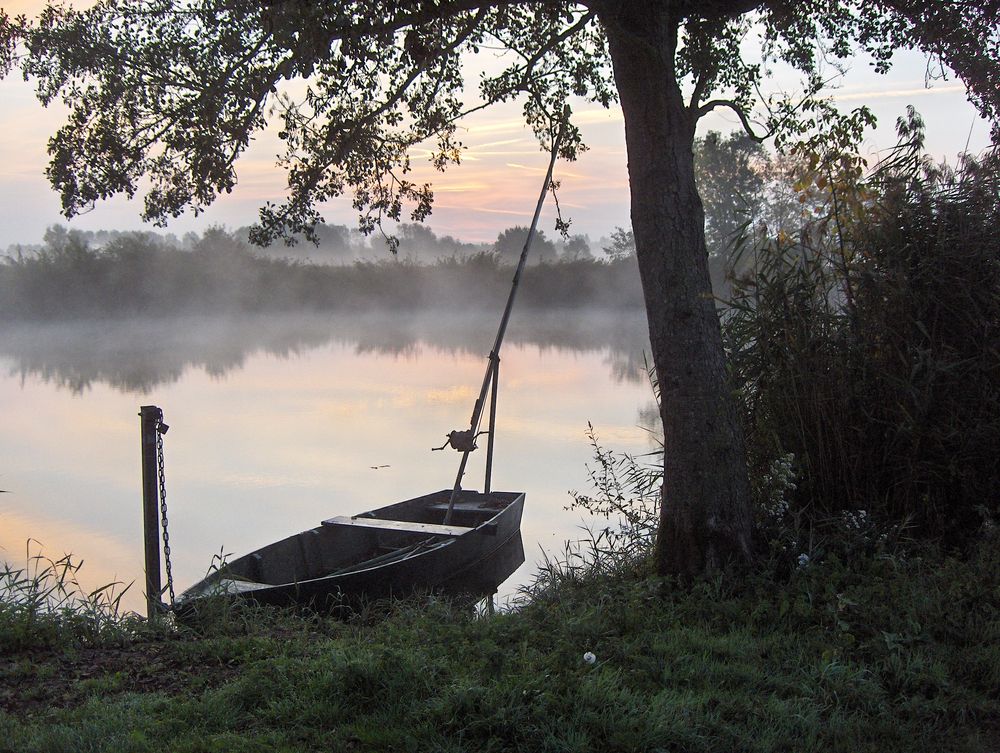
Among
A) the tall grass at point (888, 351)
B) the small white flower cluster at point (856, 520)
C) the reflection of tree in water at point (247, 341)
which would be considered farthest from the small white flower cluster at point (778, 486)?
A: the reflection of tree in water at point (247, 341)

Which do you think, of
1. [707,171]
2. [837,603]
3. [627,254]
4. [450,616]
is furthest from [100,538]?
[627,254]

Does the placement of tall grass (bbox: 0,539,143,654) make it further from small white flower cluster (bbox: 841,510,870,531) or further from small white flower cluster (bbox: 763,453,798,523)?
small white flower cluster (bbox: 841,510,870,531)

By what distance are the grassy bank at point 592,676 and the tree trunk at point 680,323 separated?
0.29 metres

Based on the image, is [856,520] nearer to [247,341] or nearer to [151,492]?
[151,492]

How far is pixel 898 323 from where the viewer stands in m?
5.52

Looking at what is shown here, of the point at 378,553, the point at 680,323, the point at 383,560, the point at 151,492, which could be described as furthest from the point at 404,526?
the point at 680,323

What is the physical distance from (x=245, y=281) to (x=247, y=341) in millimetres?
4560

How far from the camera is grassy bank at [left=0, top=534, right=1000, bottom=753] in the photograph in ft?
9.30

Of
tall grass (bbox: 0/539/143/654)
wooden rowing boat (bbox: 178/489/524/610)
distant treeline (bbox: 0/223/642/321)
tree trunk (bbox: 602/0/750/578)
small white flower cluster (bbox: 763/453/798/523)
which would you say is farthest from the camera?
distant treeline (bbox: 0/223/642/321)

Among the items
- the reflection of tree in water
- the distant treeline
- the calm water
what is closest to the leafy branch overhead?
the calm water

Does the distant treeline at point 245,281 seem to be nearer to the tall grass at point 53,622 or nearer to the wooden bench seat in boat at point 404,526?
the wooden bench seat in boat at point 404,526

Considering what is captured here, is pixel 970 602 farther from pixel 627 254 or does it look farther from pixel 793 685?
pixel 627 254

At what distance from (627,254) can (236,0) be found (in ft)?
98.9

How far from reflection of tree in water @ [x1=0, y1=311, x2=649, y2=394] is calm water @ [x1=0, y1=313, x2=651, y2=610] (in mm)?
165
